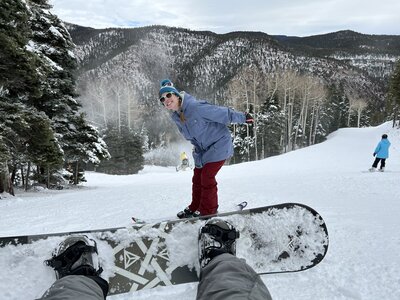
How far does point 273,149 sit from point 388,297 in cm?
4205

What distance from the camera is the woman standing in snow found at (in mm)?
3654

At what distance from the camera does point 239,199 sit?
5840 mm

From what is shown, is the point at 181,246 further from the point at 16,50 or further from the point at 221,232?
the point at 16,50

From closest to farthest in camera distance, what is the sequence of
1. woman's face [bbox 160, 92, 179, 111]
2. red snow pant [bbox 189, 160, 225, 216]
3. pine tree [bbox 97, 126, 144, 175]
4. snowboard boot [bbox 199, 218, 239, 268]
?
snowboard boot [bbox 199, 218, 239, 268] → woman's face [bbox 160, 92, 179, 111] → red snow pant [bbox 189, 160, 225, 216] → pine tree [bbox 97, 126, 144, 175]

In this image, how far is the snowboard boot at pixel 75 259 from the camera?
207cm

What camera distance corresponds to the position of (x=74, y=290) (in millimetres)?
1584

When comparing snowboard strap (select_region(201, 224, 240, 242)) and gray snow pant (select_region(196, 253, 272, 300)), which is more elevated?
gray snow pant (select_region(196, 253, 272, 300))

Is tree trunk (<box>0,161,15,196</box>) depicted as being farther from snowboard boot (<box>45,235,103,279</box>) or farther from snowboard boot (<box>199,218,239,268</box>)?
snowboard boot (<box>199,218,239,268</box>)

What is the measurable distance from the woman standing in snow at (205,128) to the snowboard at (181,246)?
0.98 metres

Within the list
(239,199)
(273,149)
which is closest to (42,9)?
(239,199)

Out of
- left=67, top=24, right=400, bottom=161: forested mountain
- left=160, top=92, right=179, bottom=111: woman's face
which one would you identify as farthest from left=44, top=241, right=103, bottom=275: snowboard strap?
left=67, top=24, right=400, bottom=161: forested mountain

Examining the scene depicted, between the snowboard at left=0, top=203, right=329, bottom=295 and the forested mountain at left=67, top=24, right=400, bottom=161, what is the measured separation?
1478 inches

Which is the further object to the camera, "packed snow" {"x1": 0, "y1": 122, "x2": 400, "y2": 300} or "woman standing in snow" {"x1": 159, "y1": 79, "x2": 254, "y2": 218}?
"woman standing in snow" {"x1": 159, "y1": 79, "x2": 254, "y2": 218}

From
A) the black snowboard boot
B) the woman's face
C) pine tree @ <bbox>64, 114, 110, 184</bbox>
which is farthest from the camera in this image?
pine tree @ <bbox>64, 114, 110, 184</bbox>
